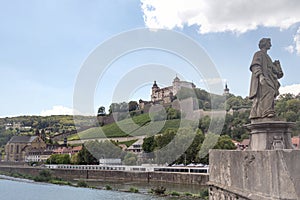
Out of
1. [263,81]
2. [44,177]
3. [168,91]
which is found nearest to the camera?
[263,81]

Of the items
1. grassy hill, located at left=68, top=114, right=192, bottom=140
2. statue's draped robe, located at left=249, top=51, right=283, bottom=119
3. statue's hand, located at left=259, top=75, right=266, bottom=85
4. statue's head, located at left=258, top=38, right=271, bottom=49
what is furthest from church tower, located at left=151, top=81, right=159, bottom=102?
statue's hand, located at left=259, top=75, right=266, bottom=85

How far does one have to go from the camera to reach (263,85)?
36.4 ft

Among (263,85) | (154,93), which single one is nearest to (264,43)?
(263,85)

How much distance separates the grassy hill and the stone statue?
76304 mm

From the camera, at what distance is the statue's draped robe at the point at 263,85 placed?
10836 millimetres

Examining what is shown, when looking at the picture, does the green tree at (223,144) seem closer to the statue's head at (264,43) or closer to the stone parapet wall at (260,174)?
the statue's head at (264,43)

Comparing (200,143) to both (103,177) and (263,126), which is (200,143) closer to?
(103,177)

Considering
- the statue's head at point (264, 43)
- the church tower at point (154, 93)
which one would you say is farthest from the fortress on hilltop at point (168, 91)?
the statue's head at point (264, 43)

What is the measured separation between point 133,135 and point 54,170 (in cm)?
3176

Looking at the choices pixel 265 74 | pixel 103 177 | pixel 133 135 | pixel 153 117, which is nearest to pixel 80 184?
pixel 103 177

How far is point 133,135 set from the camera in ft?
325

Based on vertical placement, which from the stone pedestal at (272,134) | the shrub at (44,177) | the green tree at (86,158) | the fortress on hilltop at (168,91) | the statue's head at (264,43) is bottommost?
the shrub at (44,177)

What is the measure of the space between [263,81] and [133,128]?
93.4 m

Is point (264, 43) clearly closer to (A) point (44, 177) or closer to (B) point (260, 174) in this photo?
(B) point (260, 174)
